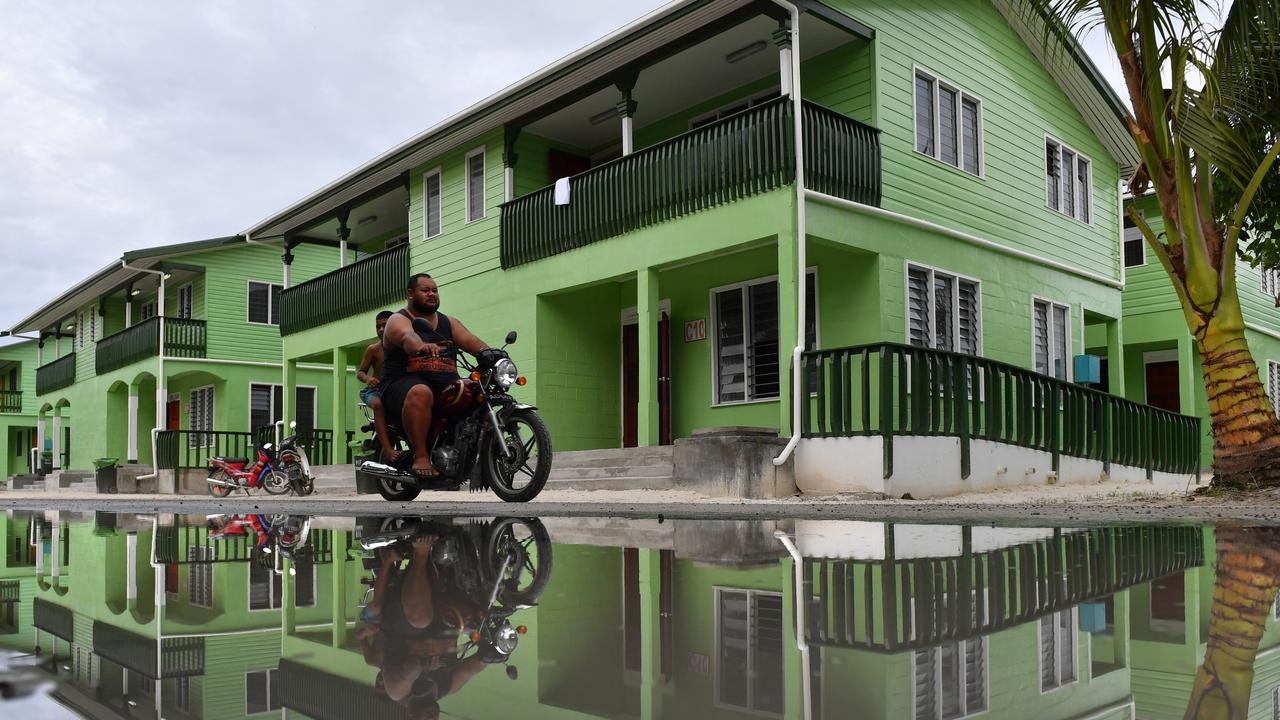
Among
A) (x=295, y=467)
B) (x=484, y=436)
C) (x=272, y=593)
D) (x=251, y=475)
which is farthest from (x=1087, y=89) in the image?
(x=272, y=593)

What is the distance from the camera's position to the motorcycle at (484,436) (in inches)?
384

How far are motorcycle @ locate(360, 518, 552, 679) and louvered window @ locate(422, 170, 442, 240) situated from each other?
52.1ft

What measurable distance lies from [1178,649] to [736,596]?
139cm

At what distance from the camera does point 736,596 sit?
3.57 metres

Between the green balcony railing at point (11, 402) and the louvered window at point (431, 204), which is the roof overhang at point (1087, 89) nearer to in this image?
the louvered window at point (431, 204)

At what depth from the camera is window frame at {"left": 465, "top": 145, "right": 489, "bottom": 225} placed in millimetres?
20953

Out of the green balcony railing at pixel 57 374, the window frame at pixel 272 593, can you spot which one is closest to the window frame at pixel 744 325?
the window frame at pixel 272 593

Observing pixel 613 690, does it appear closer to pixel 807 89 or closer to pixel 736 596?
pixel 736 596

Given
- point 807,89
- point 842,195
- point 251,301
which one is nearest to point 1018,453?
point 842,195

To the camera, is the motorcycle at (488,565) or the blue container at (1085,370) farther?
the blue container at (1085,370)

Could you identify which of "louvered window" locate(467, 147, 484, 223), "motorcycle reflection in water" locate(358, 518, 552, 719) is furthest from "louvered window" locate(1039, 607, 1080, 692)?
"louvered window" locate(467, 147, 484, 223)

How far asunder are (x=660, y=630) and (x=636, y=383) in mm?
16786

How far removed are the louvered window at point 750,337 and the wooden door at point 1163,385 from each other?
45.5 feet

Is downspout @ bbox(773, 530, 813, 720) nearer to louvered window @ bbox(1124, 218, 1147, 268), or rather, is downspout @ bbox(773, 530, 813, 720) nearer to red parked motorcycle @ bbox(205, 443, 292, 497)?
red parked motorcycle @ bbox(205, 443, 292, 497)
